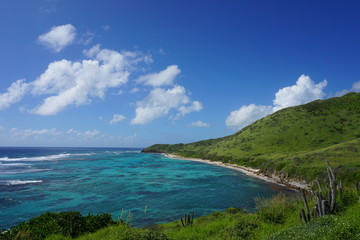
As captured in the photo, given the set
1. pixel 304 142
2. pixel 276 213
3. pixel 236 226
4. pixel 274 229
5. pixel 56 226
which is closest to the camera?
pixel 274 229

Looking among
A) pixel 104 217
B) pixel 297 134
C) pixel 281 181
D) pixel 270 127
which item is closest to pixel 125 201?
pixel 104 217

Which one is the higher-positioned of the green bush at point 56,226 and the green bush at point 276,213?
the green bush at point 276,213

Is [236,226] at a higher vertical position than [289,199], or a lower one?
higher

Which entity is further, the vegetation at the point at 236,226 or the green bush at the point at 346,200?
the green bush at the point at 346,200

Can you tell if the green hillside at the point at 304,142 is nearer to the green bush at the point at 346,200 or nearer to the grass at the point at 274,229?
the green bush at the point at 346,200

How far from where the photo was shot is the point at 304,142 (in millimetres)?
117375

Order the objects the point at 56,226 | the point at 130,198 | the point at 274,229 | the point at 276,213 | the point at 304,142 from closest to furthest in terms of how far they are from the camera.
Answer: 1. the point at 274,229
2. the point at 56,226
3. the point at 276,213
4. the point at 130,198
5. the point at 304,142

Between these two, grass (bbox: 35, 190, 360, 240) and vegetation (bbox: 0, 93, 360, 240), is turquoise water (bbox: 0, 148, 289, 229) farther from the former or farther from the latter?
grass (bbox: 35, 190, 360, 240)

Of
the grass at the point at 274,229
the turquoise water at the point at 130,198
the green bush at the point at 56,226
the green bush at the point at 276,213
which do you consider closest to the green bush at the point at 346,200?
the grass at the point at 274,229

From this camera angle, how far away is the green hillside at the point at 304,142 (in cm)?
6850

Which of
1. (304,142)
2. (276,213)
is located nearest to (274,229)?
(276,213)

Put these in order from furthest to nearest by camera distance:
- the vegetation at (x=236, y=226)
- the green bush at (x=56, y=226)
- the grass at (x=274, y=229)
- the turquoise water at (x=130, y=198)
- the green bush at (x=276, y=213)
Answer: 1. the turquoise water at (x=130, y=198)
2. the green bush at (x=276, y=213)
3. the green bush at (x=56, y=226)
4. the vegetation at (x=236, y=226)
5. the grass at (x=274, y=229)

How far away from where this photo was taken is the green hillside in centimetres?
6850

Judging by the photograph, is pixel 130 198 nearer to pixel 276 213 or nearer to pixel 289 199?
pixel 289 199
